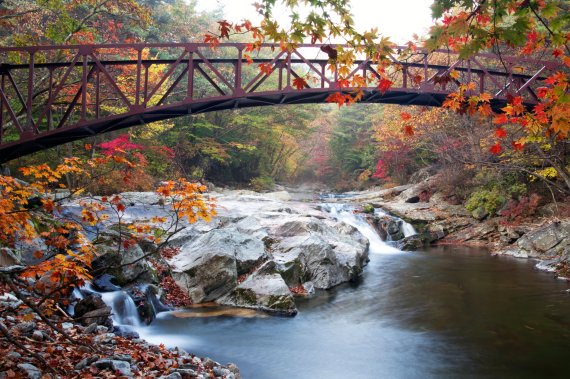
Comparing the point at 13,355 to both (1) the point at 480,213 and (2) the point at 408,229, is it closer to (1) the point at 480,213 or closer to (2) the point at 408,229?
(2) the point at 408,229

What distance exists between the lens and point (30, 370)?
4.71 meters

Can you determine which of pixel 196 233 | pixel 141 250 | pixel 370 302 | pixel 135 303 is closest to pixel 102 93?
pixel 196 233

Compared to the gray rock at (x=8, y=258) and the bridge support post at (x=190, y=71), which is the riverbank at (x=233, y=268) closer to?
the gray rock at (x=8, y=258)

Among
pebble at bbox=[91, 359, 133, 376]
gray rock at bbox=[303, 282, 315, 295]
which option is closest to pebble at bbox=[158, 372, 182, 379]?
pebble at bbox=[91, 359, 133, 376]

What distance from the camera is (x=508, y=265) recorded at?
1650cm

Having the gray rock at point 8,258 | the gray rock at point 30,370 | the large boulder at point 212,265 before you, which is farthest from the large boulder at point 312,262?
the gray rock at point 30,370

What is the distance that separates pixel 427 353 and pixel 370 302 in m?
3.54

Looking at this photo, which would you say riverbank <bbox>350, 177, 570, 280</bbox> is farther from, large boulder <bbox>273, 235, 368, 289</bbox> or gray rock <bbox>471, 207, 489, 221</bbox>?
large boulder <bbox>273, 235, 368, 289</bbox>

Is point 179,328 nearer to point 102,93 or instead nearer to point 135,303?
point 135,303

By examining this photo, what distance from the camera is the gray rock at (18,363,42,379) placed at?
4.66 m

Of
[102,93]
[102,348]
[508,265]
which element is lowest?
[508,265]

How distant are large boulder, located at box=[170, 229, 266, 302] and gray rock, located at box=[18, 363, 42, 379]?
626cm

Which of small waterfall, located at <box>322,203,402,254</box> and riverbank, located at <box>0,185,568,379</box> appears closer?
riverbank, located at <box>0,185,568,379</box>

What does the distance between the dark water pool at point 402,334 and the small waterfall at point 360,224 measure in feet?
20.5
